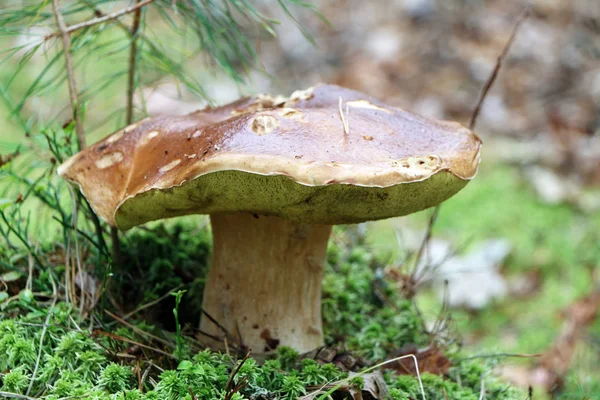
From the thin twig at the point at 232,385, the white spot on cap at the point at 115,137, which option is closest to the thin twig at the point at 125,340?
the thin twig at the point at 232,385

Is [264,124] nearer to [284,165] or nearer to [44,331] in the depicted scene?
[284,165]

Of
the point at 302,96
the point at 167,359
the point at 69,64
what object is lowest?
the point at 167,359

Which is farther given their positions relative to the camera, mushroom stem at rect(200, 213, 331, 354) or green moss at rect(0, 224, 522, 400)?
mushroom stem at rect(200, 213, 331, 354)

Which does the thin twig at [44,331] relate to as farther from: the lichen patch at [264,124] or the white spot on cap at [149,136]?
the lichen patch at [264,124]

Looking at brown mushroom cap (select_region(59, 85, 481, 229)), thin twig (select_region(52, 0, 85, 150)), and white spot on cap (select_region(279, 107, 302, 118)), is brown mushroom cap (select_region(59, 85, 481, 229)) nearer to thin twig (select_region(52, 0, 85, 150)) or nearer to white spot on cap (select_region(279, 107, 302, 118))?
white spot on cap (select_region(279, 107, 302, 118))

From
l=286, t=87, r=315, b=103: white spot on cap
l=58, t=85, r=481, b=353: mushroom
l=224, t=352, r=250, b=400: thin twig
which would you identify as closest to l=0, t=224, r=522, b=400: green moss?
l=224, t=352, r=250, b=400: thin twig

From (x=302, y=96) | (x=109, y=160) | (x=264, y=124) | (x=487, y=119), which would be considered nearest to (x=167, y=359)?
(x=109, y=160)

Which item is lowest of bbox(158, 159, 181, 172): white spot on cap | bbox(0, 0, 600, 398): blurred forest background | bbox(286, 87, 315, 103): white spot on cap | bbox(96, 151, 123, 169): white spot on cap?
bbox(0, 0, 600, 398): blurred forest background
